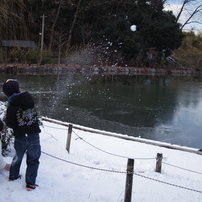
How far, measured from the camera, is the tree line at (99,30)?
30078 mm

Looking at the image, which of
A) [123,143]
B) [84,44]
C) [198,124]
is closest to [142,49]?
[84,44]

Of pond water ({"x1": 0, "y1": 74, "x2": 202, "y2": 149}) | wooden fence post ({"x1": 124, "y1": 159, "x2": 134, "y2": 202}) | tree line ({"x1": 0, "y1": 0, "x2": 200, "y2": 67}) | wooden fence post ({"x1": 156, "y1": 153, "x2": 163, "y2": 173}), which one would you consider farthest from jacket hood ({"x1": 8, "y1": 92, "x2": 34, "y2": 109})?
tree line ({"x1": 0, "y1": 0, "x2": 200, "y2": 67})

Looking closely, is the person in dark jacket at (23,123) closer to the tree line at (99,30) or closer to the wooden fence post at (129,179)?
the wooden fence post at (129,179)

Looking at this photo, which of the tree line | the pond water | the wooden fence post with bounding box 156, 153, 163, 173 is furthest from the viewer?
the tree line

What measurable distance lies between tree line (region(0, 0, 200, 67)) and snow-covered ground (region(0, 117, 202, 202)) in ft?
74.9

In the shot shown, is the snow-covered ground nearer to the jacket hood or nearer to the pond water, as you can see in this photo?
the jacket hood

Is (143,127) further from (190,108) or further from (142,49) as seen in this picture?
(142,49)

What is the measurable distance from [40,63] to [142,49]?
14.3 m

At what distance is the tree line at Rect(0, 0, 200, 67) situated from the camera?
1184 inches

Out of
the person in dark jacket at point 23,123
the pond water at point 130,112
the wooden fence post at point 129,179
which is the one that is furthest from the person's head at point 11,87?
the pond water at point 130,112

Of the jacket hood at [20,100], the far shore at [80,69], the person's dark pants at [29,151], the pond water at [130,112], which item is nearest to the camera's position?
the jacket hood at [20,100]

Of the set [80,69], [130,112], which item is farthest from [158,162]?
[80,69]

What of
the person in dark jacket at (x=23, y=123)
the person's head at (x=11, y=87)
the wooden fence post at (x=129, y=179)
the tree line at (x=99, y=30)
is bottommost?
the wooden fence post at (x=129, y=179)

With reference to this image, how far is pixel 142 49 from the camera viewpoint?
111 feet
